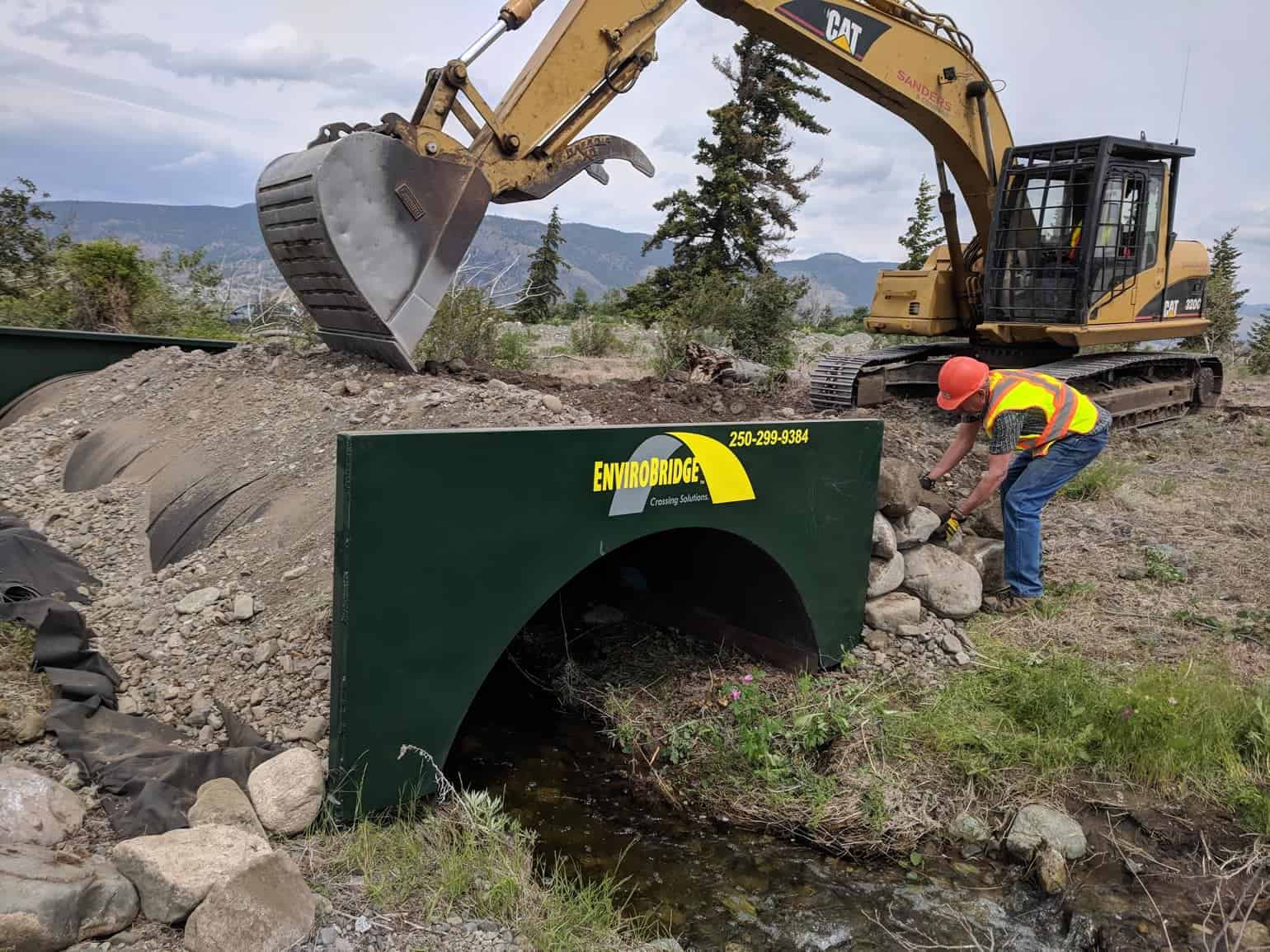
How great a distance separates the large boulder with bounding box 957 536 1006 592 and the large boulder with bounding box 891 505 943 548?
33cm

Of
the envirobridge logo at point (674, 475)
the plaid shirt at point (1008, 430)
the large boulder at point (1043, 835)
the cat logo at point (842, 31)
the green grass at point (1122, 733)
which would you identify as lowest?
the large boulder at point (1043, 835)

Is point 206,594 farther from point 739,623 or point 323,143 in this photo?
point 323,143

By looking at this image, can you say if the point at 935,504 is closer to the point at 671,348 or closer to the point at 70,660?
the point at 70,660

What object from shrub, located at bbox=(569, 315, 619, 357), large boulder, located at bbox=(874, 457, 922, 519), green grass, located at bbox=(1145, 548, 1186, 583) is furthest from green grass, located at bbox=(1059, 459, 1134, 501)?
shrub, located at bbox=(569, 315, 619, 357)

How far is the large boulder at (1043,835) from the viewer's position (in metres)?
3.66

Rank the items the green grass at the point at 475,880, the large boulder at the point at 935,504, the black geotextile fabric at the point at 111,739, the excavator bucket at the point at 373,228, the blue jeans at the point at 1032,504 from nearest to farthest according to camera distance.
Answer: the green grass at the point at 475,880 → the black geotextile fabric at the point at 111,739 → the blue jeans at the point at 1032,504 → the large boulder at the point at 935,504 → the excavator bucket at the point at 373,228

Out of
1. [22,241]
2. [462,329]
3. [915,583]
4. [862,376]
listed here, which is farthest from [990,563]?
[22,241]

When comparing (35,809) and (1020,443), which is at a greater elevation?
(1020,443)

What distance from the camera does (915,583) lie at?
5.35m

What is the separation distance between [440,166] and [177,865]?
5107 mm

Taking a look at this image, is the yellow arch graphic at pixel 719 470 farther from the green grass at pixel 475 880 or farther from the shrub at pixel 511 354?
the shrub at pixel 511 354

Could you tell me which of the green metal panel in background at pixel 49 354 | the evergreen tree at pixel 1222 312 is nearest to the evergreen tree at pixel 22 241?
the green metal panel in background at pixel 49 354

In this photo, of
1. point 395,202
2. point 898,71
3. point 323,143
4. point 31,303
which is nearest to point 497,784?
point 395,202

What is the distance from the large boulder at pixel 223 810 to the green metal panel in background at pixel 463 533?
28 cm
